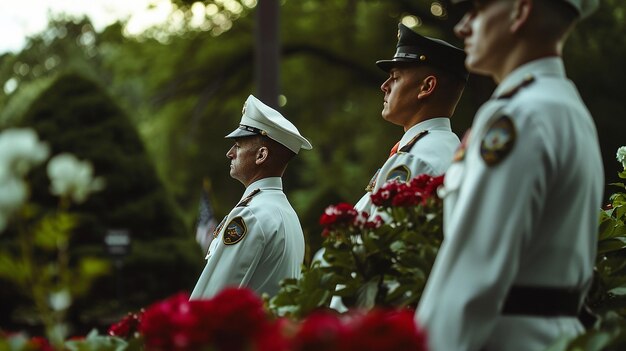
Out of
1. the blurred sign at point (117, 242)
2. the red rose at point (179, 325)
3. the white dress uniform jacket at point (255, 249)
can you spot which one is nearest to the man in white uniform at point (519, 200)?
the red rose at point (179, 325)

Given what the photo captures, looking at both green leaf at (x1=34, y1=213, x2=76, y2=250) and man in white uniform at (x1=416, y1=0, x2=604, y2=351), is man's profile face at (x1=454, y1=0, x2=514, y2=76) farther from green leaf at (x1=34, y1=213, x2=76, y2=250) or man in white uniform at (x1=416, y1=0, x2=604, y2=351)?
green leaf at (x1=34, y1=213, x2=76, y2=250)

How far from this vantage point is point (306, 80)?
21.6 m

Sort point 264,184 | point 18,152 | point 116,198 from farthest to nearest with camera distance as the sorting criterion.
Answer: point 116,198, point 264,184, point 18,152

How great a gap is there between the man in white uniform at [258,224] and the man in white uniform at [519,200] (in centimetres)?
215

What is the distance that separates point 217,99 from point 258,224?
53.2ft

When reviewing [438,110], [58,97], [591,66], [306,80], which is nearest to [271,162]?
[438,110]

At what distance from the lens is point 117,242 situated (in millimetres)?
11094

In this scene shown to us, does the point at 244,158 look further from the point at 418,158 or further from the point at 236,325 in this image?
the point at 236,325

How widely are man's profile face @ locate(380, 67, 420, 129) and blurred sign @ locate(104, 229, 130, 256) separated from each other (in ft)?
23.2

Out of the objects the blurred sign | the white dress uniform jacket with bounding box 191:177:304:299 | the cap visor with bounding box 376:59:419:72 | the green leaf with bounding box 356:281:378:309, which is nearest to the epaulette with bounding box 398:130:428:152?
the cap visor with bounding box 376:59:419:72

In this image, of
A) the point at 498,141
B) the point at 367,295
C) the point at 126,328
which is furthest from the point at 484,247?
the point at 126,328

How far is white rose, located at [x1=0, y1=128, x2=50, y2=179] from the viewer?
6.05ft

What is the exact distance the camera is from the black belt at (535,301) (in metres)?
2.32

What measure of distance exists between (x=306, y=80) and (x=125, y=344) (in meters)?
19.1
